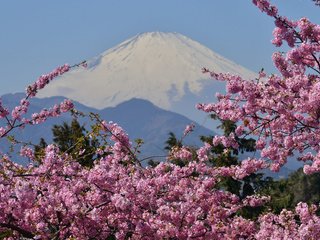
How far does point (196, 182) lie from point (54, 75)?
3722 mm

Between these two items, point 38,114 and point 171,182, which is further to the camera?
point 38,114

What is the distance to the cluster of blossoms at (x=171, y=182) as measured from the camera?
7.32 meters

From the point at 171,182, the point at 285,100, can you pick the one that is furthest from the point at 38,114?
the point at 285,100

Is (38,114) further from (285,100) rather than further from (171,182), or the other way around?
(285,100)

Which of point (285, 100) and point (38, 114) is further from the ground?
point (38, 114)

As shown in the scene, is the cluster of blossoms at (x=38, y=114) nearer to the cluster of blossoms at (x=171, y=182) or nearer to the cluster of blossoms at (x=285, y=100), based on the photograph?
the cluster of blossoms at (x=171, y=182)

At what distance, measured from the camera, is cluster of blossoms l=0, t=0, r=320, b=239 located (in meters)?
7.32

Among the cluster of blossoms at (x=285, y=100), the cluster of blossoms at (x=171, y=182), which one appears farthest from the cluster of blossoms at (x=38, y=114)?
the cluster of blossoms at (x=285, y=100)

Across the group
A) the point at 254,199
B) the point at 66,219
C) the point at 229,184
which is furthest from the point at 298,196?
the point at 66,219

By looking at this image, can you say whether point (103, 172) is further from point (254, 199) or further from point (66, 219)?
point (254, 199)

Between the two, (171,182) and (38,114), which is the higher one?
(38,114)

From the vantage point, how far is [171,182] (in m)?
9.47

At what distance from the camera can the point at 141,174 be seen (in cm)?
926

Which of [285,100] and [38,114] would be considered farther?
[38,114]
